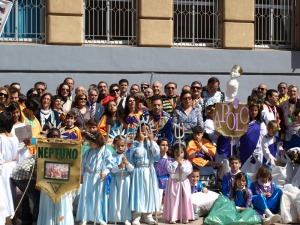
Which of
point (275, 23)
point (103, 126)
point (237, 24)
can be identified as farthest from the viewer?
point (275, 23)

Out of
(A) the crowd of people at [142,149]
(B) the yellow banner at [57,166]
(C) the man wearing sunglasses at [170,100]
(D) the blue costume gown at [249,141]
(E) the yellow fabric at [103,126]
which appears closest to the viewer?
(B) the yellow banner at [57,166]

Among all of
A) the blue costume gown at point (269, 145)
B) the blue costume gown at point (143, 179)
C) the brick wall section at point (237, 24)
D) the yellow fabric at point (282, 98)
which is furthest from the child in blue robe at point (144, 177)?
the brick wall section at point (237, 24)

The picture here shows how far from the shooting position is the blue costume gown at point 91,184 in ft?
42.1

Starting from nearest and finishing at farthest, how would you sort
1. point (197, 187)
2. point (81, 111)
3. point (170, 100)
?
1. point (197, 187)
2. point (81, 111)
3. point (170, 100)

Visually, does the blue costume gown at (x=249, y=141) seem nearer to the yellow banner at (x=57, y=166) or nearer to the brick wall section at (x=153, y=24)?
the yellow banner at (x=57, y=166)

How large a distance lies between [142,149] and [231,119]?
6.86 feet

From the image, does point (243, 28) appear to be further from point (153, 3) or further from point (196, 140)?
point (196, 140)

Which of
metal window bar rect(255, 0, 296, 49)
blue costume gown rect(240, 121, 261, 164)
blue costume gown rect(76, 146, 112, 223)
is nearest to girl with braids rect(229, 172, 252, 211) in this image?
blue costume gown rect(240, 121, 261, 164)

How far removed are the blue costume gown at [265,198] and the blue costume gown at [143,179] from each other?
1501 millimetres

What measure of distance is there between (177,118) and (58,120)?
1894 mm

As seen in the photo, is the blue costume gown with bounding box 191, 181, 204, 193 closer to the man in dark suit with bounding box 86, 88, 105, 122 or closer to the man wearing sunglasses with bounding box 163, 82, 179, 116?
the man wearing sunglasses with bounding box 163, 82, 179, 116

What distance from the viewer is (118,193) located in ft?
42.7

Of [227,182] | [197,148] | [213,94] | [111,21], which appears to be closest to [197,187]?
[227,182]

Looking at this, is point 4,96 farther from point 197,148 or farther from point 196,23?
point 196,23
